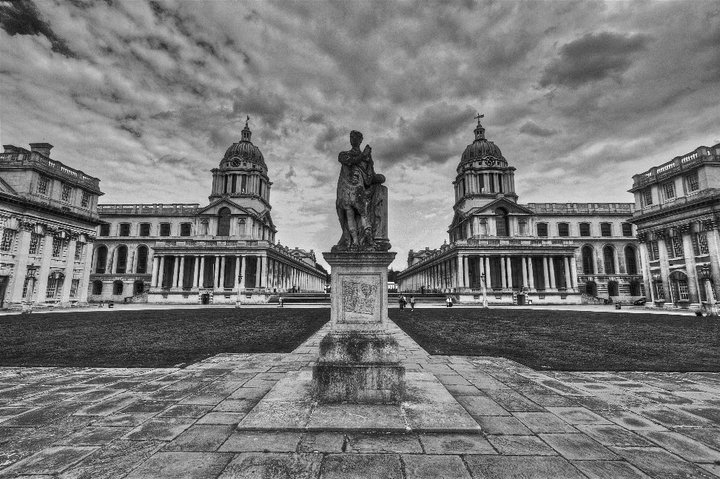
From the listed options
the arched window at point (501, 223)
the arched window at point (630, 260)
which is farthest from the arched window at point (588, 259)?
the arched window at point (501, 223)

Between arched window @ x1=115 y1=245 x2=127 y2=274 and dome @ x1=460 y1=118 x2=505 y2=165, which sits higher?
dome @ x1=460 y1=118 x2=505 y2=165

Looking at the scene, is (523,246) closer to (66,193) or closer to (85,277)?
(85,277)

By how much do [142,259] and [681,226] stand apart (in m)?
80.2

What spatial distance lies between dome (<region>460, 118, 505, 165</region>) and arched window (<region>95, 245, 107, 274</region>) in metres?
71.5

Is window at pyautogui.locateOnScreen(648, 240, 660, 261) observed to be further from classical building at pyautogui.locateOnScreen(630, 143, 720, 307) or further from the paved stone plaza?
the paved stone plaza

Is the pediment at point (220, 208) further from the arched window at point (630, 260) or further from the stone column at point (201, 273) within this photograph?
the arched window at point (630, 260)

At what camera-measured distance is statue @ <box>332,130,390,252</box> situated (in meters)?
5.90

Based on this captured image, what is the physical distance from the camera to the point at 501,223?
61219 millimetres

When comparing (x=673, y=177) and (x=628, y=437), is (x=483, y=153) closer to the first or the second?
(x=673, y=177)

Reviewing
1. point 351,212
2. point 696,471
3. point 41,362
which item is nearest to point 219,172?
point 41,362

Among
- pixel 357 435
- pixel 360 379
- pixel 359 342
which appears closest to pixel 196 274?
pixel 359 342

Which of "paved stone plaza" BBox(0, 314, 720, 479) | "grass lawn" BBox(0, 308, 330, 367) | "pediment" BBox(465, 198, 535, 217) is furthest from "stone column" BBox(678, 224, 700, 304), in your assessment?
"grass lawn" BBox(0, 308, 330, 367)

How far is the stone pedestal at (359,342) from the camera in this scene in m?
5.00

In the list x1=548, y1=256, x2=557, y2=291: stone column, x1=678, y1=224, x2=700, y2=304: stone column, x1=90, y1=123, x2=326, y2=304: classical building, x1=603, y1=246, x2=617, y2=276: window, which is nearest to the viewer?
x1=678, y1=224, x2=700, y2=304: stone column
